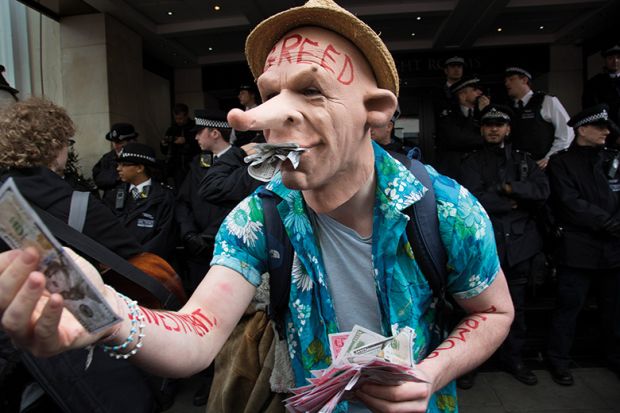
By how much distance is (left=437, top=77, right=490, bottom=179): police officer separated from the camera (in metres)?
5.41

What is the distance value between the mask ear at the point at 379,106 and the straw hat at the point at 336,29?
2.8 inches

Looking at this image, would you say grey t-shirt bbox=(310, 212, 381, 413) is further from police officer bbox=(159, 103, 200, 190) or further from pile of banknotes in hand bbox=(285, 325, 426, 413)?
police officer bbox=(159, 103, 200, 190)

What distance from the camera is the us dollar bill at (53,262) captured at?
81 cm

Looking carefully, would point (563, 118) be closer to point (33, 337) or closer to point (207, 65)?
point (33, 337)

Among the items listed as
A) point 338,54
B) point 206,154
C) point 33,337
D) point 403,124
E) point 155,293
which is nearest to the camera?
point 33,337

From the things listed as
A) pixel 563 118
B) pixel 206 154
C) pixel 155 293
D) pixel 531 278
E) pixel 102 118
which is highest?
pixel 102 118

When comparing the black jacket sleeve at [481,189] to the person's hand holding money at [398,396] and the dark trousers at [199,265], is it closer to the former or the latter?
the dark trousers at [199,265]

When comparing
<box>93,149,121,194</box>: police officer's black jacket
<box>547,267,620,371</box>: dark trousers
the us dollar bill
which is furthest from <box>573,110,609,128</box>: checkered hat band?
<box>93,149,121,194</box>: police officer's black jacket

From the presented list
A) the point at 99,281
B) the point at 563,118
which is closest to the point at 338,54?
the point at 99,281

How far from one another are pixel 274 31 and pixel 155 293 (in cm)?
130

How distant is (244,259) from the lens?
152cm

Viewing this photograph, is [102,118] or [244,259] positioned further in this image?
[102,118]

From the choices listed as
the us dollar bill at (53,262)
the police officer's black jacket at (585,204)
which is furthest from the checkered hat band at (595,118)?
the us dollar bill at (53,262)

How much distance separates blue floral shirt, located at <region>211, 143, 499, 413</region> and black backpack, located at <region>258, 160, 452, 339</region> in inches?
0.9
